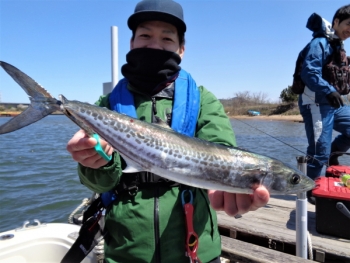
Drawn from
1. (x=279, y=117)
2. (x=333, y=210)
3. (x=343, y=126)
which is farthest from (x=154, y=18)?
(x=279, y=117)

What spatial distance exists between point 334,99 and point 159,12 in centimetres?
450

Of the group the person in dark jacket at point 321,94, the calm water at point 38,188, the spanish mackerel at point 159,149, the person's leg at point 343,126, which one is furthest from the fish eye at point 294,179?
the calm water at point 38,188

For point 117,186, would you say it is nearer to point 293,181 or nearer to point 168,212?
point 168,212

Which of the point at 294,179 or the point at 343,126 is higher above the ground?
the point at 343,126

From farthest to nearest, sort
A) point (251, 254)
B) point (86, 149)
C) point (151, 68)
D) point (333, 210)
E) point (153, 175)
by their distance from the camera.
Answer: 1. point (333, 210)
2. point (251, 254)
3. point (151, 68)
4. point (153, 175)
5. point (86, 149)

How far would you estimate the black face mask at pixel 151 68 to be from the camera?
2.86m

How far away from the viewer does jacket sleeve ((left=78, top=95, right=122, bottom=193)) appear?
2371 millimetres

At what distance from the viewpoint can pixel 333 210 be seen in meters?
4.52

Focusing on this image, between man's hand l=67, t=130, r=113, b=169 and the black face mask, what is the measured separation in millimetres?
889

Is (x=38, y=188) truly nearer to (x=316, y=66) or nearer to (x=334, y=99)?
(x=316, y=66)

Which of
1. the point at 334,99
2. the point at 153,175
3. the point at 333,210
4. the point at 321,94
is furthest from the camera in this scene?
the point at 321,94

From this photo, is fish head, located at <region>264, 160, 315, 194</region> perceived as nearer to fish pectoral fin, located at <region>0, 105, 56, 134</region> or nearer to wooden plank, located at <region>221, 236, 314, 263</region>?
fish pectoral fin, located at <region>0, 105, 56, 134</region>

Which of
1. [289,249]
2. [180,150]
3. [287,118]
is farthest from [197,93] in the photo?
[287,118]

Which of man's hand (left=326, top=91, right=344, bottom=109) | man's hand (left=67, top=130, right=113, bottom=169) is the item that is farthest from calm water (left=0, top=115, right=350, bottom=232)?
man's hand (left=67, top=130, right=113, bottom=169)
